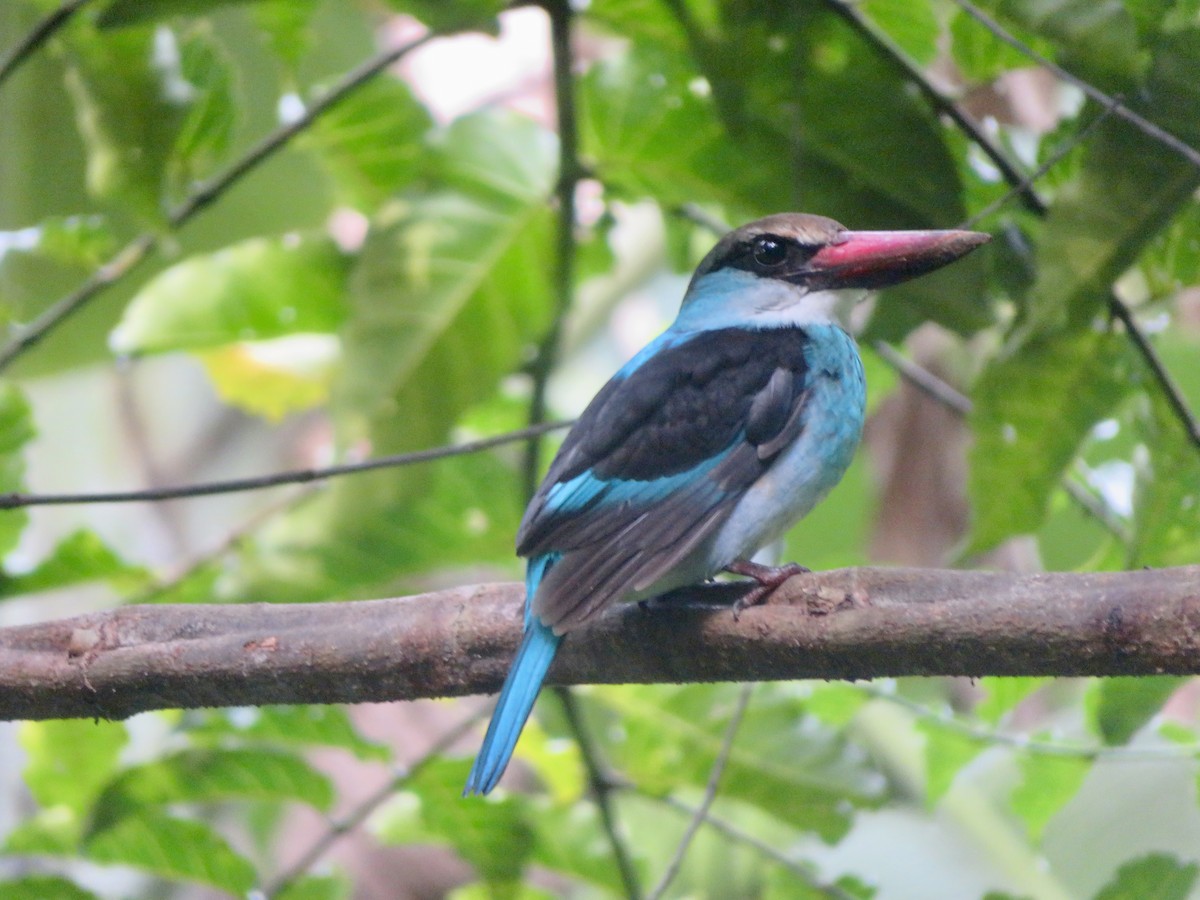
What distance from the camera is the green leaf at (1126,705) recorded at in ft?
7.34

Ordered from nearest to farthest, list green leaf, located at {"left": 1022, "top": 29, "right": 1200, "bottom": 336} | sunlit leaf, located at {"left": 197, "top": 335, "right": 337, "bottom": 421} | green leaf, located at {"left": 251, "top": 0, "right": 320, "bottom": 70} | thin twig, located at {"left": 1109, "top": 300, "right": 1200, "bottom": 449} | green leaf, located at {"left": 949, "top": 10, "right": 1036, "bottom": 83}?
green leaf, located at {"left": 1022, "top": 29, "right": 1200, "bottom": 336}
thin twig, located at {"left": 1109, "top": 300, "right": 1200, "bottom": 449}
green leaf, located at {"left": 949, "top": 10, "right": 1036, "bottom": 83}
green leaf, located at {"left": 251, "top": 0, "right": 320, "bottom": 70}
sunlit leaf, located at {"left": 197, "top": 335, "right": 337, "bottom": 421}

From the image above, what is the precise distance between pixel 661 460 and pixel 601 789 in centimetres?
88

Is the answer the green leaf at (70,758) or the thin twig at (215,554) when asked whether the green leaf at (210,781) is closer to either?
the green leaf at (70,758)

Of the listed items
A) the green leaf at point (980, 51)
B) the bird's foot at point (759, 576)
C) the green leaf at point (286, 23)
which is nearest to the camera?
the bird's foot at point (759, 576)

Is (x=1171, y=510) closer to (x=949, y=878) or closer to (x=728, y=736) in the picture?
(x=728, y=736)

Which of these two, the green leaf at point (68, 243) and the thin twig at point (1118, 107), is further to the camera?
the green leaf at point (68, 243)

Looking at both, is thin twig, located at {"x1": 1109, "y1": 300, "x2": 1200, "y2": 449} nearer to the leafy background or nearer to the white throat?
the leafy background

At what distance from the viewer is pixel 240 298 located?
3.18 metres

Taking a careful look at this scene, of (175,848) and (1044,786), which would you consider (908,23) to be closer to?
(1044,786)

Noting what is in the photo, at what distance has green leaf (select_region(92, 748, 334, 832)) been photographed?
2627 mm

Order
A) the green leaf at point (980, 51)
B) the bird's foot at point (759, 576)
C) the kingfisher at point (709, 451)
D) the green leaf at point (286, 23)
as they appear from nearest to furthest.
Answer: the bird's foot at point (759, 576), the kingfisher at point (709, 451), the green leaf at point (980, 51), the green leaf at point (286, 23)

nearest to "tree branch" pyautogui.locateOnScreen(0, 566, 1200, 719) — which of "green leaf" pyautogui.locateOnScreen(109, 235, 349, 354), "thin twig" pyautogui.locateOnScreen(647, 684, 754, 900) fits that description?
"thin twig" pyautogui.locateOnScreen(647, 684, 754, 900)

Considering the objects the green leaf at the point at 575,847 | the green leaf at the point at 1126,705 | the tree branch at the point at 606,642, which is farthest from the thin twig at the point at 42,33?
the green leaf at the point at 1126,705

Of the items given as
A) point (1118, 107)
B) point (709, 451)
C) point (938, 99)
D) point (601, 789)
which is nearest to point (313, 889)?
point (601, 789)
